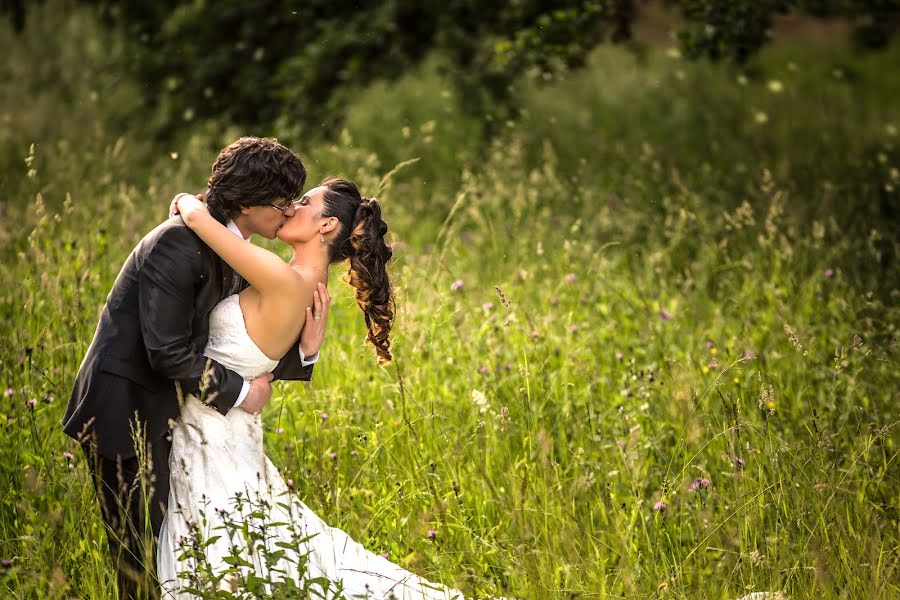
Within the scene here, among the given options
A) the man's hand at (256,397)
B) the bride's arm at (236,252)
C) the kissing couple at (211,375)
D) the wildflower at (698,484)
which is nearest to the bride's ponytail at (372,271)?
the kissing couple at (211,375)

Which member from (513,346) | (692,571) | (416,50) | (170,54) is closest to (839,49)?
(416,50)

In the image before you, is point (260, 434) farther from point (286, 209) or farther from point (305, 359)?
point (286, 209)

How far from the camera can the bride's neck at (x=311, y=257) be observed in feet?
10.3

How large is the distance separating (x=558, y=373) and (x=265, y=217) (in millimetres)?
1689

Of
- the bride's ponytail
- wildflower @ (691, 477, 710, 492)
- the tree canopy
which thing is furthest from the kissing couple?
the tree canopy

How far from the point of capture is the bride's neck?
124 inches

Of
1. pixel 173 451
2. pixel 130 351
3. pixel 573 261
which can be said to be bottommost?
pixel 573 261

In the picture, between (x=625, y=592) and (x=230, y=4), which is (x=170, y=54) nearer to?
(x=230, y=4)

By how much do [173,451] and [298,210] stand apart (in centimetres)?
85

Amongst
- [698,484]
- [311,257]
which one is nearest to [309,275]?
[311,257]

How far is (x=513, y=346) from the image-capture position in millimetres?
4434

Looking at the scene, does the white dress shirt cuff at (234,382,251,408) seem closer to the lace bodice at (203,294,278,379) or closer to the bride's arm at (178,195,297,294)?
the lace bodice at (203,294,278,379)

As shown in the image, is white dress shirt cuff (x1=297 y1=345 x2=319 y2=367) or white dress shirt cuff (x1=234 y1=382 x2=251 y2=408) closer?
white dress shirt cuff (x1=234 y1=382 x2=251 y2=408)

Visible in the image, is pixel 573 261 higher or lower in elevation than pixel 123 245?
lower
